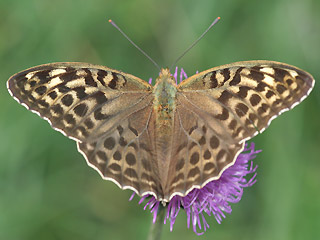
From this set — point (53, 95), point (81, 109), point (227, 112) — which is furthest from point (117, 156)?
point (227, 112)

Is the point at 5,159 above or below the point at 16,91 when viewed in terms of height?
below

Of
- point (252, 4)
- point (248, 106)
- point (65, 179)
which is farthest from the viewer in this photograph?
point (252, 4)

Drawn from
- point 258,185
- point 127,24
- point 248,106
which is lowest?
point 258,185

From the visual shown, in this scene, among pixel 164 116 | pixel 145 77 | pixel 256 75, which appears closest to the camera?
pixel 256 75

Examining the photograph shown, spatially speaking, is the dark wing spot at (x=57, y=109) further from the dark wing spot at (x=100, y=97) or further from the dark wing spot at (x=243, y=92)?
the dark wing spot at (x=243, y=92)

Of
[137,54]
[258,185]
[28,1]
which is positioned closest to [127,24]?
[137,54]

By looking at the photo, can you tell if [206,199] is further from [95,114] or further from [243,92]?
[95,114]

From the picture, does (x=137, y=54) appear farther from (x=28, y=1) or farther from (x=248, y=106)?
(x=248, y=106)

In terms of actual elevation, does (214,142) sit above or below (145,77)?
below
